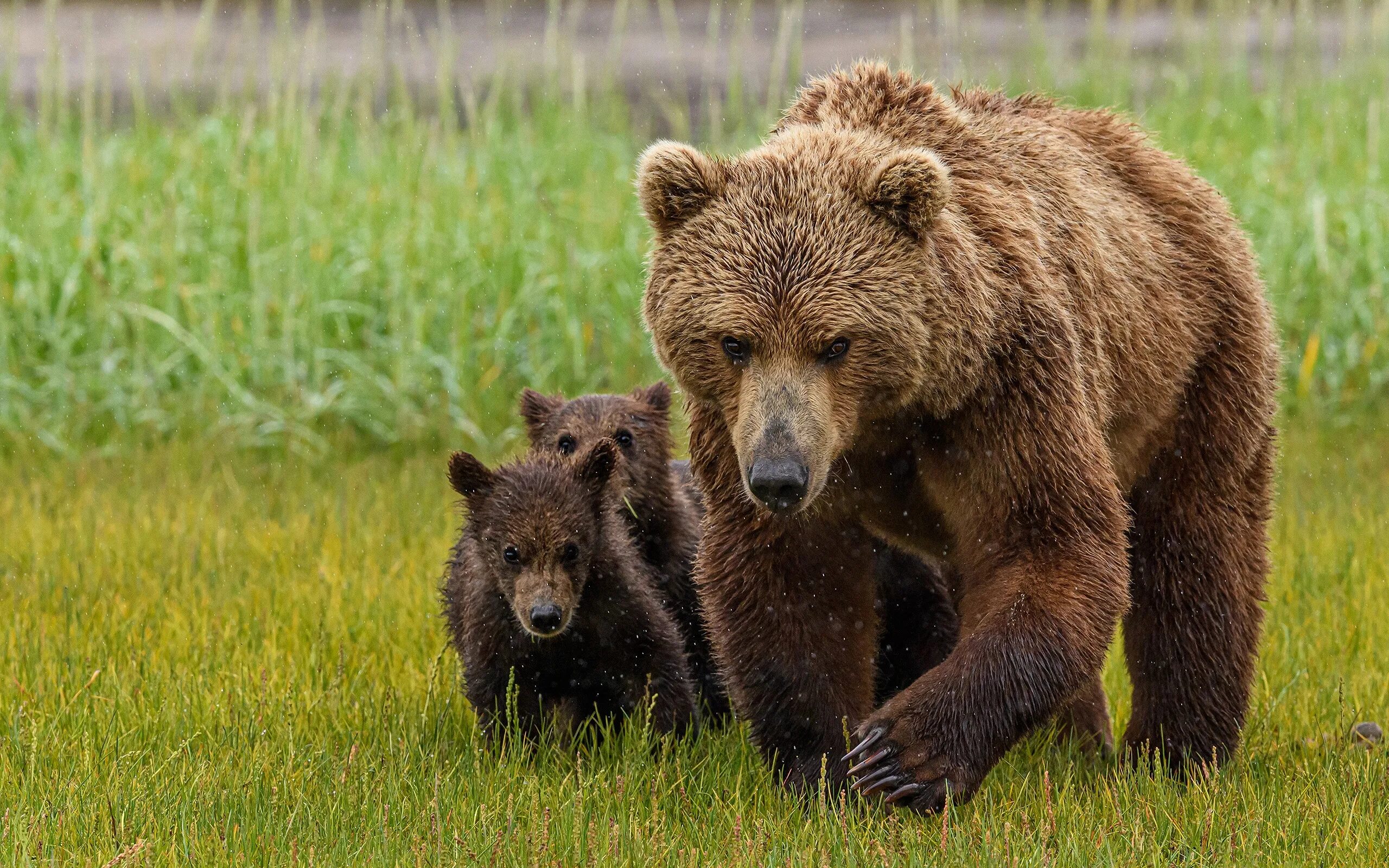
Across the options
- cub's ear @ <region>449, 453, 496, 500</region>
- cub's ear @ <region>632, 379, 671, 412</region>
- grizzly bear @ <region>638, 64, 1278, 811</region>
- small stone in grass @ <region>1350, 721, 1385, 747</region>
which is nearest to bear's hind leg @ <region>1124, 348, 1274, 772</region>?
grizzly bear @ <region>638, 64, 1278, 811</region>

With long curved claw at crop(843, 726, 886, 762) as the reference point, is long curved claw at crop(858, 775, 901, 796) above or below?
below

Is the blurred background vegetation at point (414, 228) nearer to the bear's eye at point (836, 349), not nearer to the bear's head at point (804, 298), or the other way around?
the bear's head at point (804, 298)

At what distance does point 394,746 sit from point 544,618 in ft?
1.97

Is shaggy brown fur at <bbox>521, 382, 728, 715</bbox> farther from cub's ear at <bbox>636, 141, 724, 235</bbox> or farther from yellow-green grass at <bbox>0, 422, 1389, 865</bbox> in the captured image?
cub's ear at <bbox>636, 141, 724, 235</bbox>

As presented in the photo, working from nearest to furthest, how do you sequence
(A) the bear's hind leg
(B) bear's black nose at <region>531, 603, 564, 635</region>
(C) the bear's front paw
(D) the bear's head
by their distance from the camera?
(D) the bear's head, (C) the bear's front paw, (B) bear's black nose at <region>531, 603, 564, 635</region>, (A) the bear's hind leg

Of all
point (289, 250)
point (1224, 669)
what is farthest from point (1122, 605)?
point (289, 250)

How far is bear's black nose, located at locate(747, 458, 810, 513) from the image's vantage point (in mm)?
4113

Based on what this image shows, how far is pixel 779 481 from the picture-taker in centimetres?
411

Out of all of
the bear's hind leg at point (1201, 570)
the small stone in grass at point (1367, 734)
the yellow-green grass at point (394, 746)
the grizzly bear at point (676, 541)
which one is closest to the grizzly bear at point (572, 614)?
the yellow-green grass at point (394, 746)

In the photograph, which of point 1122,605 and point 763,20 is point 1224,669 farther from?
point 763,20

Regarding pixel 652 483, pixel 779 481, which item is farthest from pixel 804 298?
pixel 652 483

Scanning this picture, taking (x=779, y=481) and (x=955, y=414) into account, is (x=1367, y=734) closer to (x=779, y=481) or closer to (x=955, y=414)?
(x=955, y=414)

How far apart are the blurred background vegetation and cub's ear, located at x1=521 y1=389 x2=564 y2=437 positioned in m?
2.46

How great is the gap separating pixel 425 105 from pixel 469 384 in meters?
5.60
